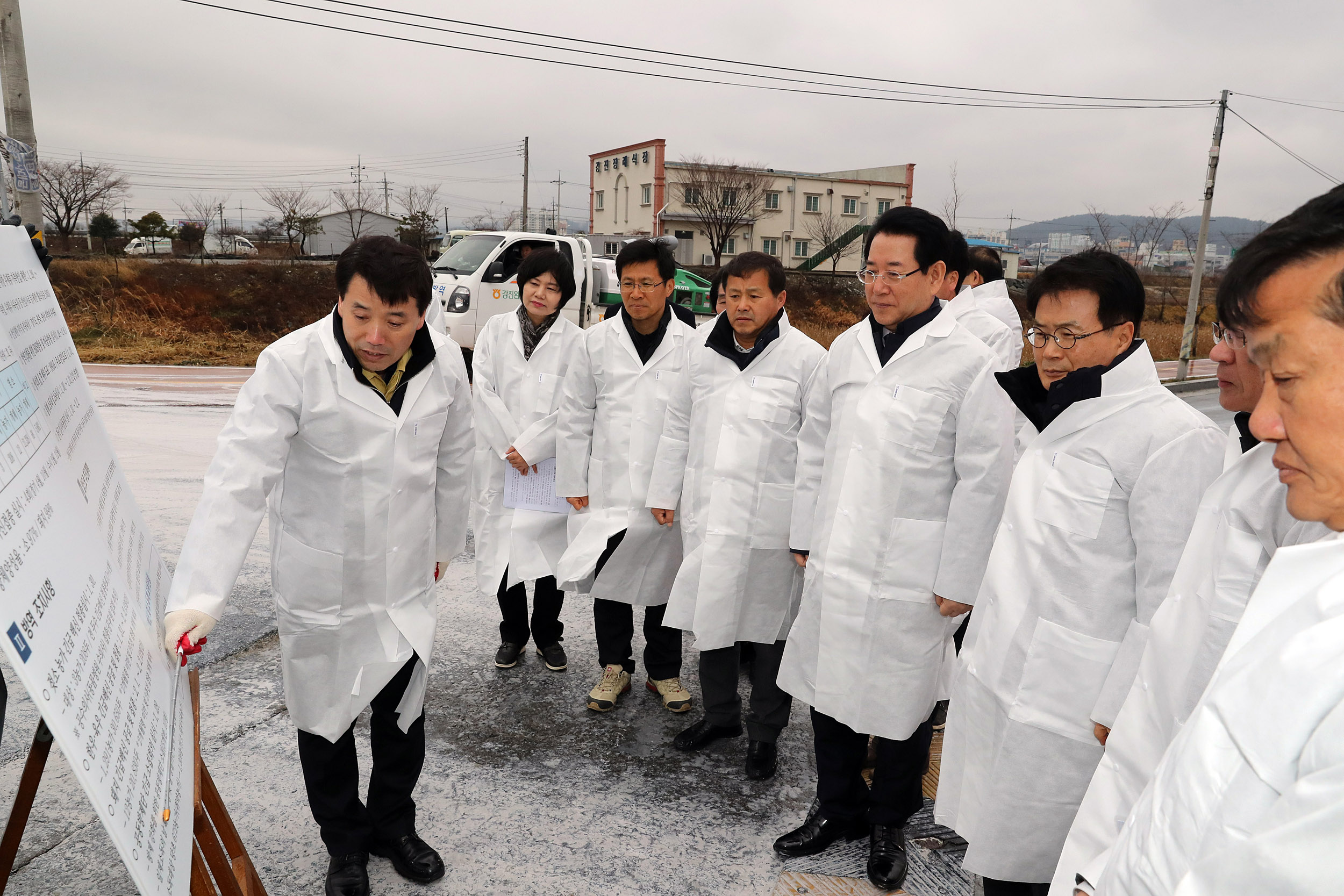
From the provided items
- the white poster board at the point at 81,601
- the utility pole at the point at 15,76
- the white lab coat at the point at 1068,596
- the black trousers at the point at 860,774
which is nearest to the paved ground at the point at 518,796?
the black trousers at the point at 860,774

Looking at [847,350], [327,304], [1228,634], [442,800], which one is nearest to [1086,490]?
[1228,634]

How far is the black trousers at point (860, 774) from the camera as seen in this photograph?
8.13 ft

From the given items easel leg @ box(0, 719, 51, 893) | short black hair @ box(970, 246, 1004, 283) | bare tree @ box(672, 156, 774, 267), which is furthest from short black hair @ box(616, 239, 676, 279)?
bare tree @ box(672, 156, 774, 267)

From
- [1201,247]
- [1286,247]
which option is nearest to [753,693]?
[1286,247]

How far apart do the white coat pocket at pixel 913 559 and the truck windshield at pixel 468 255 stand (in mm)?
9547

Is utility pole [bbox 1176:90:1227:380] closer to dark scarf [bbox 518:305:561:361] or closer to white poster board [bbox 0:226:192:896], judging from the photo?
dark scarf [bbox 518:305:561:361]

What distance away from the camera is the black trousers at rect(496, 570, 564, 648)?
12.2 feet

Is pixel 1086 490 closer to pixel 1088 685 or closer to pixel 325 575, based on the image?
pixel 1088 685

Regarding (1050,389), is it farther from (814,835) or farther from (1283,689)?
(814,835)

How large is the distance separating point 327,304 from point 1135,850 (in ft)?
61.3

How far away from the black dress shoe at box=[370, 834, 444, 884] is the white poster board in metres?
0.98

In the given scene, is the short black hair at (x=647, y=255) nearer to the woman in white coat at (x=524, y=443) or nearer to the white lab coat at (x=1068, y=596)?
the woman in white coat at (x=524, y=443)

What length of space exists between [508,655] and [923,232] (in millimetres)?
2416

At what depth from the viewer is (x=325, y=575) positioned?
2227 mm
